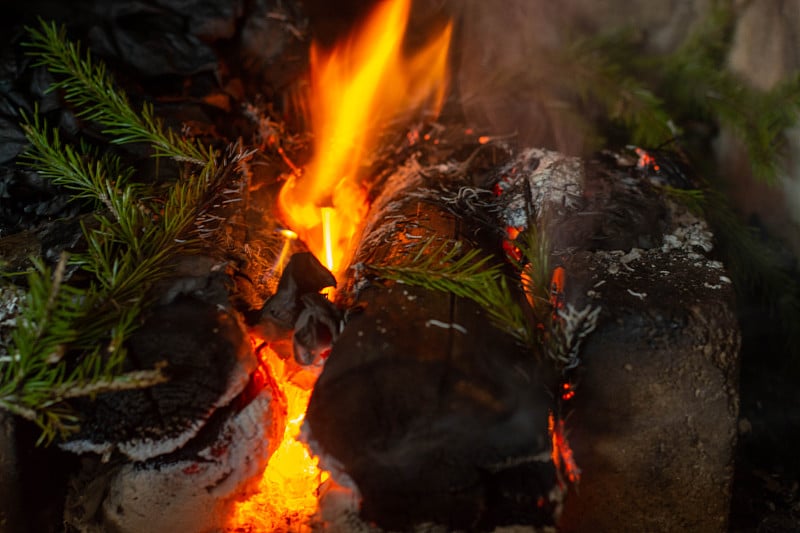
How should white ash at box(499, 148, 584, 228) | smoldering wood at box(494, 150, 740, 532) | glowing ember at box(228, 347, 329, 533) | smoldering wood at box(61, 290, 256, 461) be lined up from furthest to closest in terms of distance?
1. white ash at box(499, 148, 584, 228)
2. glowing ember at box(228, 347, 329, 533)
3. smoldering wood at box(494, 150, 740, 532)
4. smoldering wood at box(61, 290, 256, 461)

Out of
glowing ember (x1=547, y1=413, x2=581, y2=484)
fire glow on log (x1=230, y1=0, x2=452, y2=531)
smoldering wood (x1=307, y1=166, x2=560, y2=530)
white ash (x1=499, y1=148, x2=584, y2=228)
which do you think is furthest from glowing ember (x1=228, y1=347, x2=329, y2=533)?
white ash (x1=499, y1=148, x2=584, y2=228)

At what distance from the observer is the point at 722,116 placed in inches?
91.6

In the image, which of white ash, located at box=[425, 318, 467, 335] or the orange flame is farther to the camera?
the orange flame

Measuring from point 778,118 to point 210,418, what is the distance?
2.24 m

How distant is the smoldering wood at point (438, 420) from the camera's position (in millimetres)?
1228

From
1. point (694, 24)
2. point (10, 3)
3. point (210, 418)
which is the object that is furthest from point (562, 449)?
point (10, 3)

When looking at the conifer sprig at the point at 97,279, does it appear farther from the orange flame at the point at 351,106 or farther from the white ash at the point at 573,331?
the white ash at the point at 573,331

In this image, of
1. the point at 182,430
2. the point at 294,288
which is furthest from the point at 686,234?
the point at 182,430

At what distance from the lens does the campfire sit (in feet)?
4.11

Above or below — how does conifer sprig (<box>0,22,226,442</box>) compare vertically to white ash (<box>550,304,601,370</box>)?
above

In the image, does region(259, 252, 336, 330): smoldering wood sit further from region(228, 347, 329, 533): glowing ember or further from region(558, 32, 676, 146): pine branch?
region(558, 32, 676, 146): pine branch

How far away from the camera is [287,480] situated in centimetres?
163

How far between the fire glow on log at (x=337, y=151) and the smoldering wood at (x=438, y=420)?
323mm

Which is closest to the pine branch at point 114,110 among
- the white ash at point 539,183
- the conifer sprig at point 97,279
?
the conifer sprig at point 97,279
